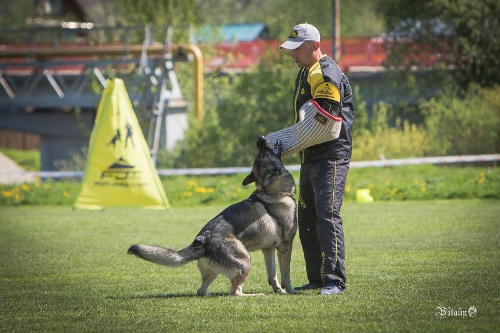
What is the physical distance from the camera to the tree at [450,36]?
956 inches

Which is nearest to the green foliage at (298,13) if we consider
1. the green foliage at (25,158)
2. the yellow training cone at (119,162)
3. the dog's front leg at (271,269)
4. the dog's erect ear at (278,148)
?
the green foliage at (25,158)

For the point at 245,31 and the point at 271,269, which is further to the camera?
the point at 245,31

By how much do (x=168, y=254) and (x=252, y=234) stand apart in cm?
73

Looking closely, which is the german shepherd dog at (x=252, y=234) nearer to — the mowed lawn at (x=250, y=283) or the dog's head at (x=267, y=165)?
the dog's head at (x=267, y=165)

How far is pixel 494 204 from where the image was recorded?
13273 mm

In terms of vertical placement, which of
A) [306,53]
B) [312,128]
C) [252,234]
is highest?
[306,53]

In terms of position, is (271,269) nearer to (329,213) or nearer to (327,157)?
(329,213)

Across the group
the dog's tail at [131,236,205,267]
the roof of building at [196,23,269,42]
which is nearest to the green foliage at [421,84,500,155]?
the dog's tail at [131,236,205,267]

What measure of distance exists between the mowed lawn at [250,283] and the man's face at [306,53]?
193 centimetres

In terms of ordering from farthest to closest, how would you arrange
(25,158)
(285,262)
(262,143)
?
(25,158) → (285,262) → (262,143)

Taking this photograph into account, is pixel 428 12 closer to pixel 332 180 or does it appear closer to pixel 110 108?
pixel 110 108

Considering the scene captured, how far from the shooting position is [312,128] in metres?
5.90

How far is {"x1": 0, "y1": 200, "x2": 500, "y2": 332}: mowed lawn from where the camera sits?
16.5 ft

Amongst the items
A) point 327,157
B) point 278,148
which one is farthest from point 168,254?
point 327,157
